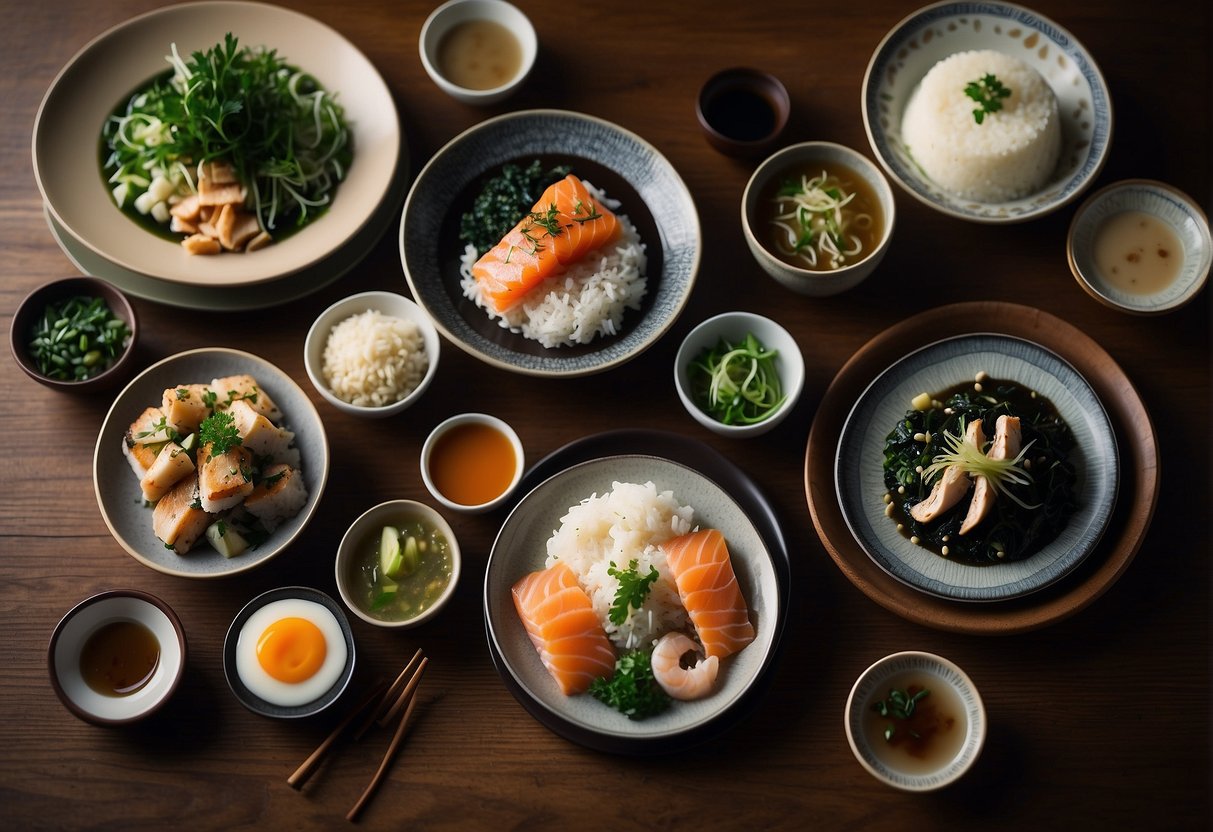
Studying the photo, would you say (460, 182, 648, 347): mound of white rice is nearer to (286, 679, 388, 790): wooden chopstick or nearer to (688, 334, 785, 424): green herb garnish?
(688, 334, 785, 424): green herb garnish

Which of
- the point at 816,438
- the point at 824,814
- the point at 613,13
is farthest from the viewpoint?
the point at 613,13

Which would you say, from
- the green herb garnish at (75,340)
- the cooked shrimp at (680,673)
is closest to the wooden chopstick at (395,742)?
the cooked shrimp at (680,673)

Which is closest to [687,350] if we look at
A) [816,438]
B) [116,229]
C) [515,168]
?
[816,438]

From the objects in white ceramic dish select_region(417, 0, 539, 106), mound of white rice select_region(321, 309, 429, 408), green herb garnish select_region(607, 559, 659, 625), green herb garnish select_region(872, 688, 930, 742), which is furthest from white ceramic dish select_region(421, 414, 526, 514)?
green herb garnish select_region(872, 688, 930, 742)

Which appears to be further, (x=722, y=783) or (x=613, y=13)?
(x=613, y=13)

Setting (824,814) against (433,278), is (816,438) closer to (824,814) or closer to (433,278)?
(824,814)

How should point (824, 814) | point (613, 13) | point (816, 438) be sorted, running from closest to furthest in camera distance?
point (824, 814) → point (816, 438) → point (613, 13)
